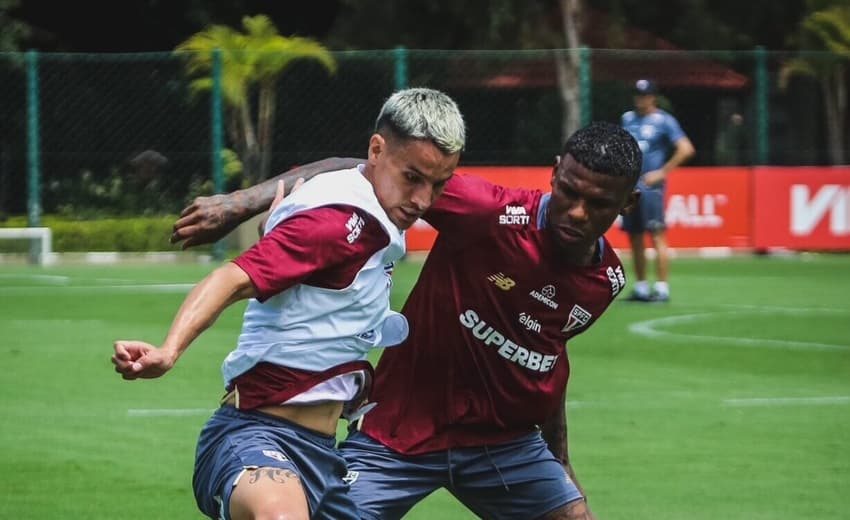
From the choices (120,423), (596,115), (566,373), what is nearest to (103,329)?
(120,423)

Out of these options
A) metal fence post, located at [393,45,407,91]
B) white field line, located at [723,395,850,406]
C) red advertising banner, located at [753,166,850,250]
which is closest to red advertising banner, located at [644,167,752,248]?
red advertising banner, located at [753,166,850,250]

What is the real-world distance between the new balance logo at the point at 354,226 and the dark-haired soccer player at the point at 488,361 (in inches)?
28.0

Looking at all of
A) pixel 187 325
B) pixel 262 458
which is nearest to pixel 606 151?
pixel 262 458

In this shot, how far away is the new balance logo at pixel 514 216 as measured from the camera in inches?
213

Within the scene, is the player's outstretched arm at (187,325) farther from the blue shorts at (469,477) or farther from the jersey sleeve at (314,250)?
the blue shorts at (469,477)

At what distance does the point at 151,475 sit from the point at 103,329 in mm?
5985

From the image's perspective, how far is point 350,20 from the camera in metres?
34.1

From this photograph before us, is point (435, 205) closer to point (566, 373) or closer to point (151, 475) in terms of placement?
point (566, 373)

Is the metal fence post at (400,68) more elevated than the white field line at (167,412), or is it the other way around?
the metal fence post at (400,68)

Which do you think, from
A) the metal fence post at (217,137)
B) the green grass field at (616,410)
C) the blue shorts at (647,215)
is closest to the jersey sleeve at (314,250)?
the green grass field at (616,410)

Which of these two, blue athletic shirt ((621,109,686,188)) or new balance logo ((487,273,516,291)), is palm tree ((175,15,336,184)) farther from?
new balance logo ((487,273,516,291))

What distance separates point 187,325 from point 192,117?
20225 millimetres

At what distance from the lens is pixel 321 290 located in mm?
4688

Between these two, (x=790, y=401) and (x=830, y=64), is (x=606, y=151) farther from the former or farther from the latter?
(x=830, y=64)
